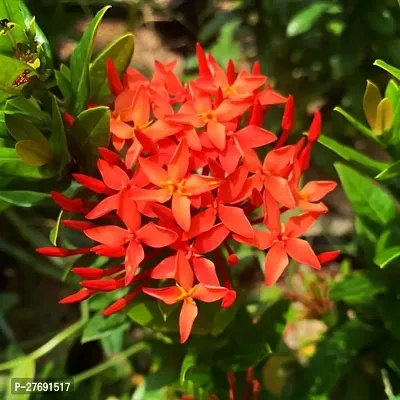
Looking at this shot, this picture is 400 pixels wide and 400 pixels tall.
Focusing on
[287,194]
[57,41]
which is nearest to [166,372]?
[287,194]

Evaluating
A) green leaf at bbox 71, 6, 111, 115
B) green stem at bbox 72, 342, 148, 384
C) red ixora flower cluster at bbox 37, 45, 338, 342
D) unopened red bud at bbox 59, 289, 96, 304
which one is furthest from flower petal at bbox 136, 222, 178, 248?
green stem at bbox 72, 342, 148, 384

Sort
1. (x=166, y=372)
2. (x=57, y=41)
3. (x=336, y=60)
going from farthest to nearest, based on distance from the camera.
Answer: (x=57, y=41)
(x=336, y=60)
(x=166, y=372)

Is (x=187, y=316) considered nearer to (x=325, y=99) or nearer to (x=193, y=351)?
(x=193, y=351)

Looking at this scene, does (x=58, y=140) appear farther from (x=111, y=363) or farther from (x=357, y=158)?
(x=111, y=363)

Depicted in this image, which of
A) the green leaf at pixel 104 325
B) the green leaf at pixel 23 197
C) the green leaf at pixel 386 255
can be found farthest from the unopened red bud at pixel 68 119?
the green leaf at pixel 386 255

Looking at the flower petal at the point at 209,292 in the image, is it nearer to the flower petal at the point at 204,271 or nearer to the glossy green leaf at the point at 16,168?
the flower petal at the point at 204,271

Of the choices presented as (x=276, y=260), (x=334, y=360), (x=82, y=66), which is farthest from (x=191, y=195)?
(x=334, y=360)

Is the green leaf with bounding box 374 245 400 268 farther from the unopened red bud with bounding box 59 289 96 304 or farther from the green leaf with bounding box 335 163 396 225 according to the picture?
the unopened red bud with bounding box 59 289 96 304
